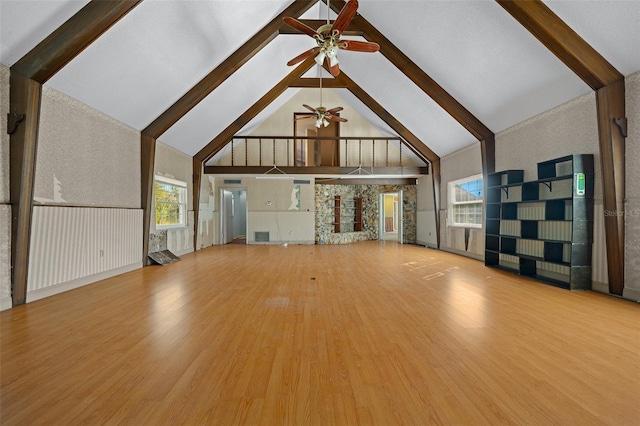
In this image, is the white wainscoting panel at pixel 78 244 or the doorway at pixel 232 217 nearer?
the white wainscoting panel at pixel 78 244

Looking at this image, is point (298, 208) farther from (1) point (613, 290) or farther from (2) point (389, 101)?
(1) point (613, 290)

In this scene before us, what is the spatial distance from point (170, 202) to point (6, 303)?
13.8 ft

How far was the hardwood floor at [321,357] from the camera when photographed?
5.15ft

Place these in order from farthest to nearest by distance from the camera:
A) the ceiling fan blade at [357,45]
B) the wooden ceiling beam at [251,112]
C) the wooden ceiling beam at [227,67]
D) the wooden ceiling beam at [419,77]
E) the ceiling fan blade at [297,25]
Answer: the wooden ceiling beam at [251,112]
the wooden ceiling beam at [419,77]
the wooden ceiling beam at [227,67]
the ceiling fan blade at [357,45]
the ceiling fan blade at [297,25]

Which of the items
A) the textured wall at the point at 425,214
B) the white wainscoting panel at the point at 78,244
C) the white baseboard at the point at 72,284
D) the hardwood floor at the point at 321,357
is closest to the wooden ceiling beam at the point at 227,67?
the white wainscoting panel at the point at 78,244

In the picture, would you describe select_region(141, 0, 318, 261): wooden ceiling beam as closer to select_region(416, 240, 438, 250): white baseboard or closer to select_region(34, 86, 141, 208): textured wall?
select_region(34, 86, 141, 208): textured wall

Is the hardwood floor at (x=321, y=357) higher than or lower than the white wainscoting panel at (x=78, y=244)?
lower

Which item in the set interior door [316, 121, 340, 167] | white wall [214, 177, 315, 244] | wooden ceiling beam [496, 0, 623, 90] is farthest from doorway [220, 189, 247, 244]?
wooden ceiling beam [496, 0, 623, 90]

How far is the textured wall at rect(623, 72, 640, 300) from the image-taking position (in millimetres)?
→ 3463

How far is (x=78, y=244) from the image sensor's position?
13.6ft

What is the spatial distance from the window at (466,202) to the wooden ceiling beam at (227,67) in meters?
5.31

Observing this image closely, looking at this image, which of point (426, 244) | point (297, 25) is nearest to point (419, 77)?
point (297, 25)

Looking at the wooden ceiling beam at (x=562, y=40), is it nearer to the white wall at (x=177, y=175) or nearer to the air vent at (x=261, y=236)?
the white wall at (x=177, y=175)

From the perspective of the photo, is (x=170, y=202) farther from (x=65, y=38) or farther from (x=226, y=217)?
(x=65, y=38)
